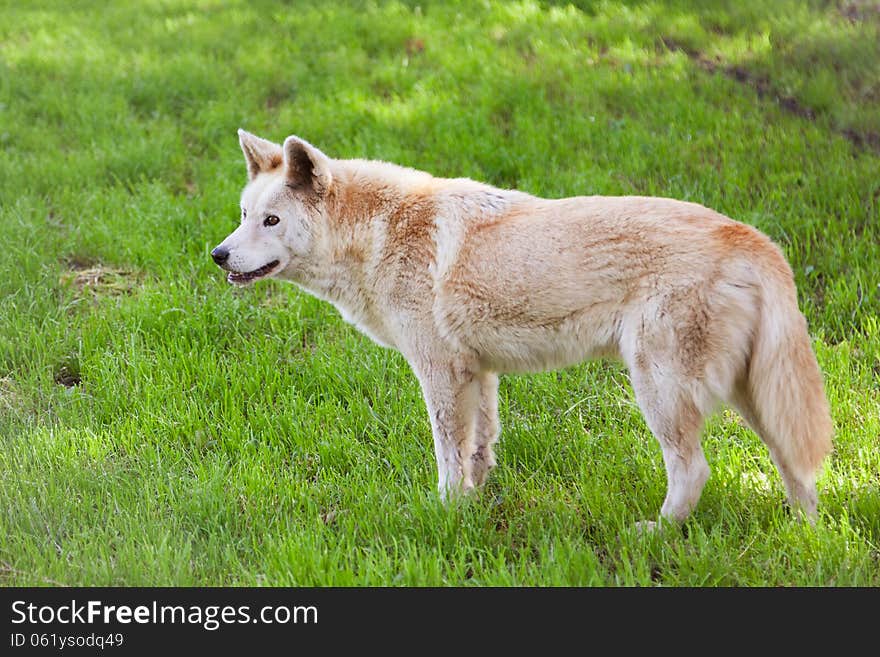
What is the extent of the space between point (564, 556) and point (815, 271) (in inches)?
144

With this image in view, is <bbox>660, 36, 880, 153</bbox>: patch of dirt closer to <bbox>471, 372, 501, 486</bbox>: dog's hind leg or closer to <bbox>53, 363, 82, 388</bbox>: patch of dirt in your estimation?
<bbox>471, 372, 501, 486</bbox>: dog's hind leg

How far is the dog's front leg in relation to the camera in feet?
15.4

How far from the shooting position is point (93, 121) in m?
9.69

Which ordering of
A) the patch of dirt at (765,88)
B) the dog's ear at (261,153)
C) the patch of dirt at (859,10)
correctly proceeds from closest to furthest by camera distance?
the dog's ear at (261,153) → the patch of dirt at (765,88) → the patch of dirt at (859,10)

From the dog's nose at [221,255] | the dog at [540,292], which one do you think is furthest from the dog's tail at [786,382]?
the dog's nose at [221,255]

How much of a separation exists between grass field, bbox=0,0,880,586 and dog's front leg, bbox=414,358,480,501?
19 cm

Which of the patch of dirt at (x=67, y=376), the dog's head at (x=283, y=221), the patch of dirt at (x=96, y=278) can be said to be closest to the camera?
the dog's head at (x=283, y=221)

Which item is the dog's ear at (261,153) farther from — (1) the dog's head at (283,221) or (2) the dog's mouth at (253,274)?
(2) the dog's mouth at (253,274)

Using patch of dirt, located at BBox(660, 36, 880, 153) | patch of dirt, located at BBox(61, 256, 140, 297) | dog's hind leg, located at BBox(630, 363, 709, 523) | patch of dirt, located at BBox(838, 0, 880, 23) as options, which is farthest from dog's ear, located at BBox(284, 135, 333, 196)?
patch of dirt, located at BBox(838, 0, 880, 23)

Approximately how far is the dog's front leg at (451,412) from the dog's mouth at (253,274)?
952 mm

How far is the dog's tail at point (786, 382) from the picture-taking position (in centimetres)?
398

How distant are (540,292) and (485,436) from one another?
1104 mm

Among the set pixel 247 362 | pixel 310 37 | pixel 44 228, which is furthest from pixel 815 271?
pixel 310 37
